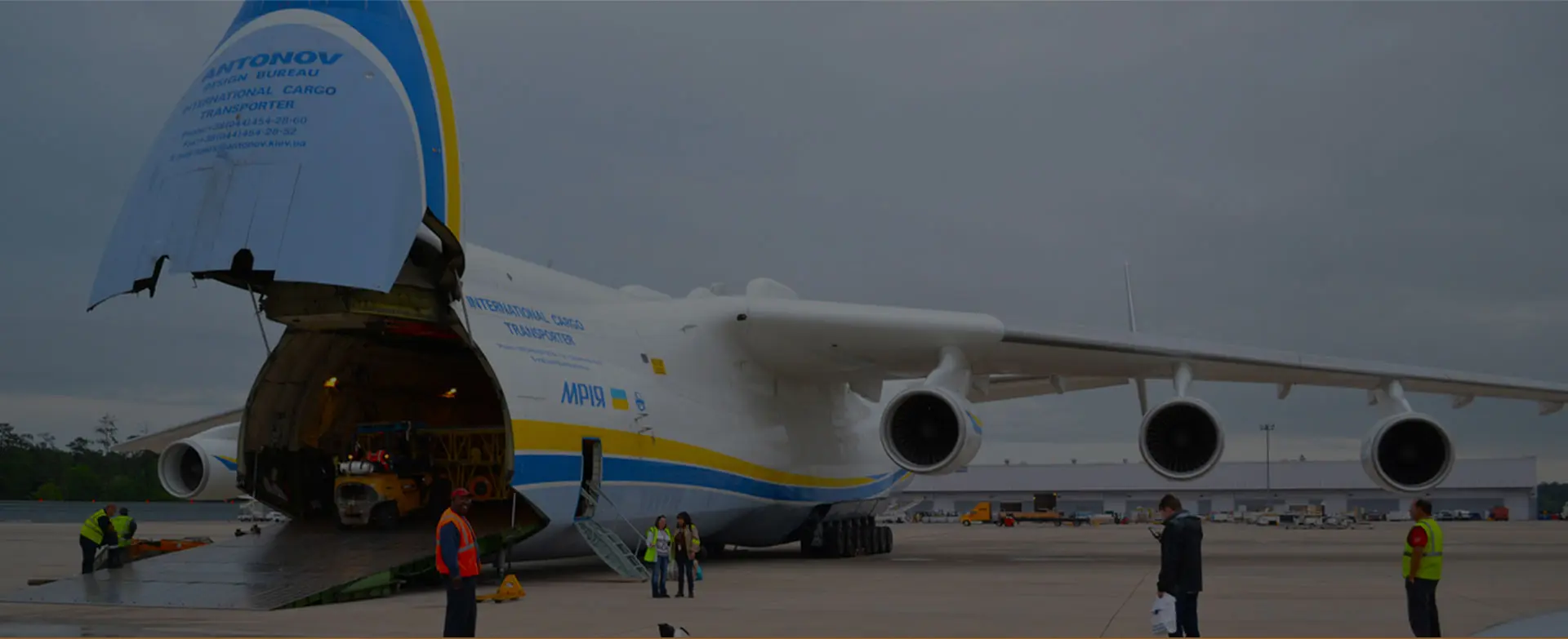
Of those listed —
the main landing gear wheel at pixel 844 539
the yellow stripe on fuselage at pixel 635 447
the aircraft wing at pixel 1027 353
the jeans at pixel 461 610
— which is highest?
the aircraft wing at pixel 1027 353

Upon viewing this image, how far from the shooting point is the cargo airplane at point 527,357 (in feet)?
32.6

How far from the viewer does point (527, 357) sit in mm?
12422

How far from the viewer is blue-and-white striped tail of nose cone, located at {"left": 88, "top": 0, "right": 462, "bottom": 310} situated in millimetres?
9727

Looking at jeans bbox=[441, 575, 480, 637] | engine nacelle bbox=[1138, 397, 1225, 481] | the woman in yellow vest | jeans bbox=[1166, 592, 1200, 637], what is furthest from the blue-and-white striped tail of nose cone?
engine nacelle bbox=[1138, 397, 1225, 481]

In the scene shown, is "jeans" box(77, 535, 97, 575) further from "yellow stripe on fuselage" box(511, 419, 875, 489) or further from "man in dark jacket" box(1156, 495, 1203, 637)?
"man in dark jacket" box(1156, 495, 1203, 637)

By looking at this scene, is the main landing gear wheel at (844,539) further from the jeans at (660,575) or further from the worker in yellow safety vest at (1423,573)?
the worker in yellow safety vest at (1423,573)

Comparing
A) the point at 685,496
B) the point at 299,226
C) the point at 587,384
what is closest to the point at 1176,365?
the point at 685,496

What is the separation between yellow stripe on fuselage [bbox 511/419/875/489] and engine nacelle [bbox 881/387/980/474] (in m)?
1.91

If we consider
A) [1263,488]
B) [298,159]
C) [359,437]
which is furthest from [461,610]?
[1263,488]

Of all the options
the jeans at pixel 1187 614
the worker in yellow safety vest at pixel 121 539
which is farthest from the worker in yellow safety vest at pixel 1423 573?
the worker in yellow safety vest at pixel 121 539

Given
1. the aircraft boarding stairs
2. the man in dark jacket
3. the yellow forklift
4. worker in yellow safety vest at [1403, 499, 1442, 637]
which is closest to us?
the man in dark jacket

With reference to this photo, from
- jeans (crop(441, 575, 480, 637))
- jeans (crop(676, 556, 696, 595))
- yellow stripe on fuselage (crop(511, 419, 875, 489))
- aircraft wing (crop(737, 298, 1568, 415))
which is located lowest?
jeans (crop(441, 575, 480, 637))

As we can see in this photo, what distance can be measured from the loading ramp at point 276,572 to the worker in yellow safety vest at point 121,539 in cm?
93

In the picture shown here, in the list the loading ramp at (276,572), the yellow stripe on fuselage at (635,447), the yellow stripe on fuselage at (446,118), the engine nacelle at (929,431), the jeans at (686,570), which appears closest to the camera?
the loading ramp at (276,572)
